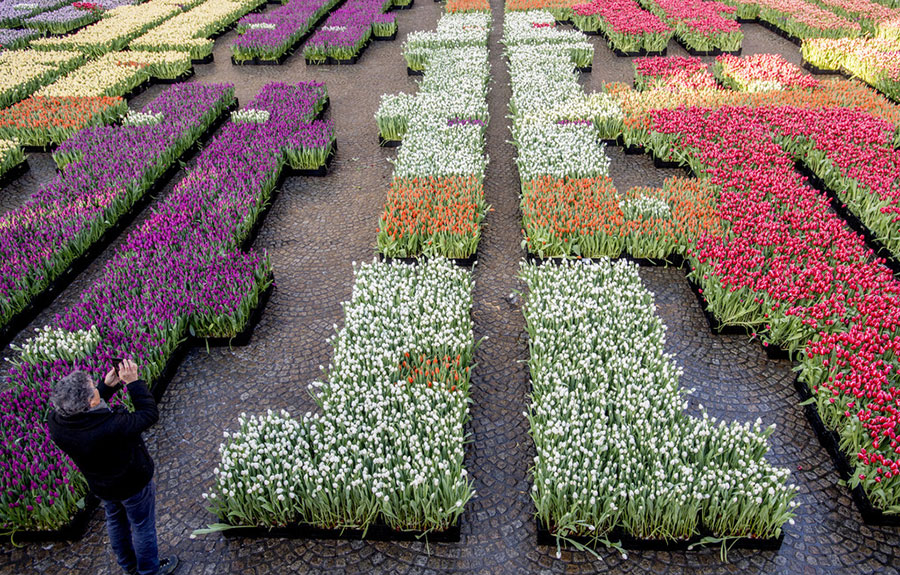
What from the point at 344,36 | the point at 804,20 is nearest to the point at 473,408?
the point at 344,36

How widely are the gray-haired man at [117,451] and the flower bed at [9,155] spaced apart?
1033 centimetres

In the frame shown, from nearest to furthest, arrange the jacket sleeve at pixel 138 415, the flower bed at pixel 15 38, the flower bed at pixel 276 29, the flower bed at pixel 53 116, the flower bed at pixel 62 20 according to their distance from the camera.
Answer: the jacket sleeve at pixel 138 415 < the flower bed at pixel 53 116 < the flower bed at pixel 276 29 < the flower bed at pixel 15 38 < the flower bed at pixel 62 20

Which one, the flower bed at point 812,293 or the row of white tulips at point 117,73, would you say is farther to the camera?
the row of white tulips at point 117,73

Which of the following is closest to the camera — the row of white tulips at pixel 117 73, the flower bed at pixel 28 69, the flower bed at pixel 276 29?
the row of white tulips at pixel 117 73

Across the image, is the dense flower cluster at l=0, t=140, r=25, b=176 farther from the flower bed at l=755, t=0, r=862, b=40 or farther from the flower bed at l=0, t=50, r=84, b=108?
the flower bed at l=755, t=0, r=862, b=40

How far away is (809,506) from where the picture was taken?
5.96 metres

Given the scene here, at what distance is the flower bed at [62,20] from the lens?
2398 cm

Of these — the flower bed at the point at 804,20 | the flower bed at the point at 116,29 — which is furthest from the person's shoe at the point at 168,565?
the flower bed at the point at 804,20

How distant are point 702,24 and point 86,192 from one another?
2055 cm

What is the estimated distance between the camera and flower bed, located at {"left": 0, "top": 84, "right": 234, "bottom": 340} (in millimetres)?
8922

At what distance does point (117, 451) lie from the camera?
4.58 meters

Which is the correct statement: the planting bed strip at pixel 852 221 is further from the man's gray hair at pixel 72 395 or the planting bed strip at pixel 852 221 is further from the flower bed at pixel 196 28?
the flower bed at pixel 196 28

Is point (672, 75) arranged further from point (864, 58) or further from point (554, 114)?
point (864, 58)

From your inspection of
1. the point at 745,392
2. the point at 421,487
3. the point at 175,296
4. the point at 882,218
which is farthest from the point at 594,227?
the point at 175,296
